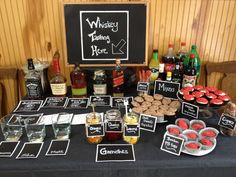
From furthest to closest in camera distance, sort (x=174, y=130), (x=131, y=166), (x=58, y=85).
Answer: (x=58, y=85) → (x=174, y=130) → (x=131, y=166)

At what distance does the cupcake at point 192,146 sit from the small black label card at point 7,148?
0.78m

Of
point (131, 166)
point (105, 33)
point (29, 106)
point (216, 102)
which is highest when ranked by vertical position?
point (105, 33)

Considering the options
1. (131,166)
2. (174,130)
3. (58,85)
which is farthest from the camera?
(58,85)

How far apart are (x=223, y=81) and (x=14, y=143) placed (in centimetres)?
144

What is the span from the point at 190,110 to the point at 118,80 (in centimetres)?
49

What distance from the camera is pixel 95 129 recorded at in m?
1.08

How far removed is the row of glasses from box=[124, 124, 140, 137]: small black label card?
0.98ft

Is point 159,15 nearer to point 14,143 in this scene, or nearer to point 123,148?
point 123,148

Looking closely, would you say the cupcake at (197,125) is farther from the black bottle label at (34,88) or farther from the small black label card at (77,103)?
the black bottle label at (34,88)

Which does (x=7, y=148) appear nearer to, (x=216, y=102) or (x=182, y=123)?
(x=182, y=123)

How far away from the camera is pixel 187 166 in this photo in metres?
1.02

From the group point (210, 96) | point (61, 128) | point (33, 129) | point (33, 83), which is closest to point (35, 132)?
point (33, 129)

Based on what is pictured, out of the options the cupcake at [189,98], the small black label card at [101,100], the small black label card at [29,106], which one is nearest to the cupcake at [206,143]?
the cupcake at [189,98]

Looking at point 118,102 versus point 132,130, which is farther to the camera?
point 118,102
